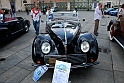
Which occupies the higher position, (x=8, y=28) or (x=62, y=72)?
(x=8, y=28)

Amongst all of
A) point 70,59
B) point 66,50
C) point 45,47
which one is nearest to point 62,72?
point 70,59

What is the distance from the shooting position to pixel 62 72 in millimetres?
2646

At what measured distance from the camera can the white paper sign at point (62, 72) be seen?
2.62 metres

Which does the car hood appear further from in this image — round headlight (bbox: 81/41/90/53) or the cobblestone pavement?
the cobblestone pavement

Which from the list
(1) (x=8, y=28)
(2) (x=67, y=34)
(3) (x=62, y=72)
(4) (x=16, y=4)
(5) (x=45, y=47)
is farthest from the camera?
(4) (x=16, y=4)

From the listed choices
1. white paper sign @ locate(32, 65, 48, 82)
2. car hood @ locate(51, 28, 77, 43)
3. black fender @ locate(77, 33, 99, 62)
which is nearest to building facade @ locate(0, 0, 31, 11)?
car hood @ locate(51, 28, 77, 43)

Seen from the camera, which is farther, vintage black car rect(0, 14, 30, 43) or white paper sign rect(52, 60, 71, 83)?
vintage black car rect(0, 14, 30, 43)

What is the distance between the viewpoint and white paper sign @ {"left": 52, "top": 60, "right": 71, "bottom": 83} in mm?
2625

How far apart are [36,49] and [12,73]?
3.33ft

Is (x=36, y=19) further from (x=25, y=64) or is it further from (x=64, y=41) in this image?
(x=64, y=41)

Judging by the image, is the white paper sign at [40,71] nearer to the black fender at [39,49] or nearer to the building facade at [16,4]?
the black fender at [39,49]

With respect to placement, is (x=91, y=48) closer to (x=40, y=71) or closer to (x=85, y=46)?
Answer: (x=85, y=46)

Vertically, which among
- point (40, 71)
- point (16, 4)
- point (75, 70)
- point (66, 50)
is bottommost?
point (75, 70)

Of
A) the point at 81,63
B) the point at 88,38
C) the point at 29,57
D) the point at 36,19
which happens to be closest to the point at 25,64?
the point at 29,57
